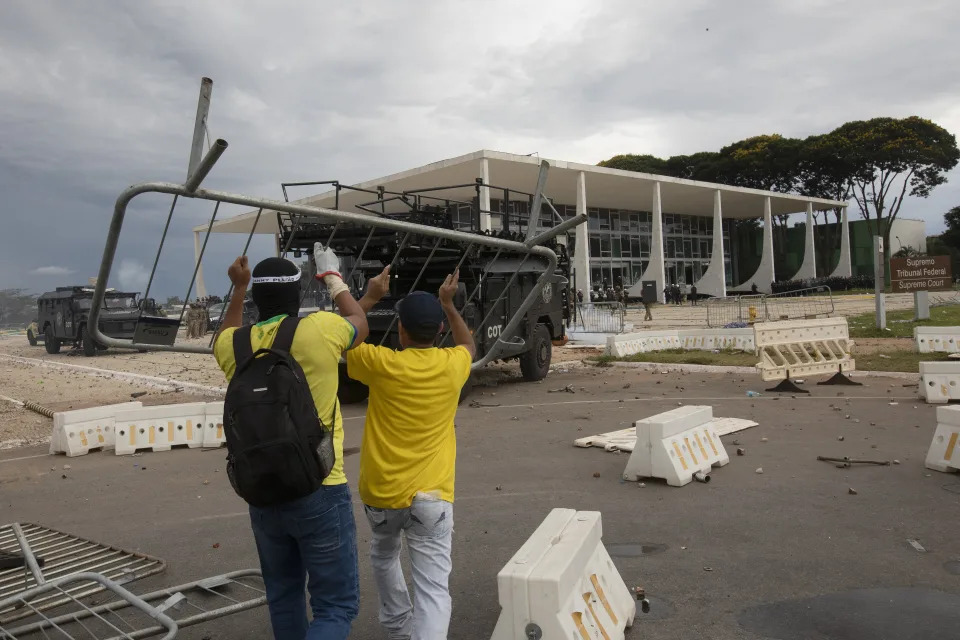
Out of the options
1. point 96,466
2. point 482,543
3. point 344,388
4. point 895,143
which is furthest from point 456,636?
point 895,143

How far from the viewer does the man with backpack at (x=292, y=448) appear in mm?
2600

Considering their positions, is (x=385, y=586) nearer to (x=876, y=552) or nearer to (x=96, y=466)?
(x=876, y=552)

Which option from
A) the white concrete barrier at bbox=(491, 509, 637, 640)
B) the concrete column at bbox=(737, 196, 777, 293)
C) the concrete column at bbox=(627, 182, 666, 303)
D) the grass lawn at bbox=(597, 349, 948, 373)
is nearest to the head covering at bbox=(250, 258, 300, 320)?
the white concrete barrier at bbox=(491, 509, 637, 640)

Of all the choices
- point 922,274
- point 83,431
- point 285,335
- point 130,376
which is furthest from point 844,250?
point 285,335

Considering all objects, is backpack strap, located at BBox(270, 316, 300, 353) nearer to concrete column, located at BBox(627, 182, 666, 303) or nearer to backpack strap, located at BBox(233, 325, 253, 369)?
backpack strap, located at BBox(233, 325, 253, 369)

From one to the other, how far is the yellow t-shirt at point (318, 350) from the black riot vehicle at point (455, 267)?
222cm

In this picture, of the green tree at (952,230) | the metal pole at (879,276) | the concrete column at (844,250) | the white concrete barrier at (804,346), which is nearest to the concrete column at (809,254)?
the concrete column at (844,250)

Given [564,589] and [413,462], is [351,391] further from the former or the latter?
[564,589]

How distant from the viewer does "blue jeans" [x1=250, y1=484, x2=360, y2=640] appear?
9.00 feet

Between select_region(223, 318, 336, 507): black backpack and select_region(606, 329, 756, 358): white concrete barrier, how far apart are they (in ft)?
50.2

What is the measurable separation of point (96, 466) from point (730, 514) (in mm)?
6988

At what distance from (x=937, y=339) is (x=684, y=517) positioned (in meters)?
11.9

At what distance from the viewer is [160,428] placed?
355 inches

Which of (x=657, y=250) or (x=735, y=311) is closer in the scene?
(x=735, y=311)
